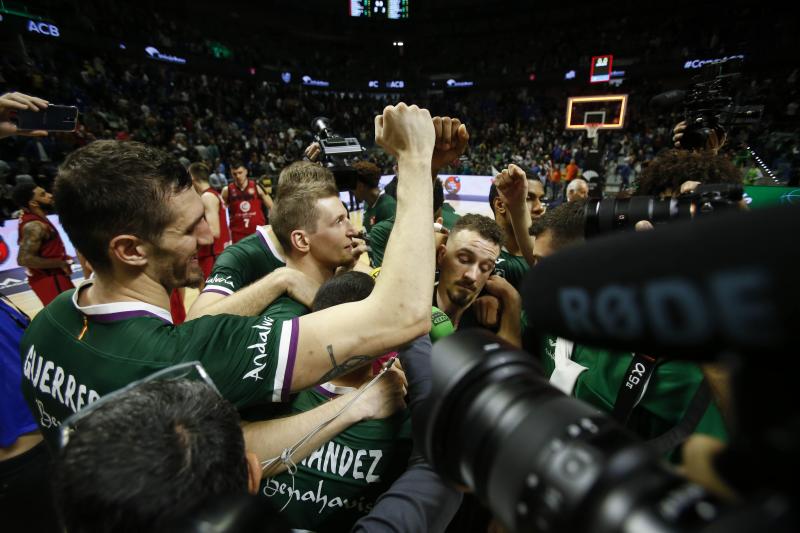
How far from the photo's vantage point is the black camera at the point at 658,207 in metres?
1.09

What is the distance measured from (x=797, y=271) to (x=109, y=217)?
52.3 inches

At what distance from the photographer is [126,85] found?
47.7 ft

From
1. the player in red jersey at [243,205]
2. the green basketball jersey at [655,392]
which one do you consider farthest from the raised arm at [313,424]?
the player in red jersey at [243,205]

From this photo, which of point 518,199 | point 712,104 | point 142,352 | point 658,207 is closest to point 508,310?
point 518,199

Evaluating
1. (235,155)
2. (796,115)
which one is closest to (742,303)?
(235,155)

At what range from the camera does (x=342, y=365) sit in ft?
3.64

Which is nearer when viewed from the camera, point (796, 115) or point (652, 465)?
point (652, 465)

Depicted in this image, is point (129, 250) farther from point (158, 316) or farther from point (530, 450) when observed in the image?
point (530, 450)

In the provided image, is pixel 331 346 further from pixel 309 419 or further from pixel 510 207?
pixel 510 207

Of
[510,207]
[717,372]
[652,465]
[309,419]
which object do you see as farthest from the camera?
[510,207]

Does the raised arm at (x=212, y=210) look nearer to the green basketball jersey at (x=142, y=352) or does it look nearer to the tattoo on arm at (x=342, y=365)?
the green basketball jersey at (x=142, y=352)

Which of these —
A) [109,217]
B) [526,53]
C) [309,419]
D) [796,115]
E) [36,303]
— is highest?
[526,53]

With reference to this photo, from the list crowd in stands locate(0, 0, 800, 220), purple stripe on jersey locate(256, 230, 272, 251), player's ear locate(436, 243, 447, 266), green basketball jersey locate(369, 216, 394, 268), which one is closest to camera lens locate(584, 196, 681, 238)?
player's ear locate(436, 243, 447, 266)

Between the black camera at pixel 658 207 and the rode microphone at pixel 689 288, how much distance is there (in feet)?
2.80
